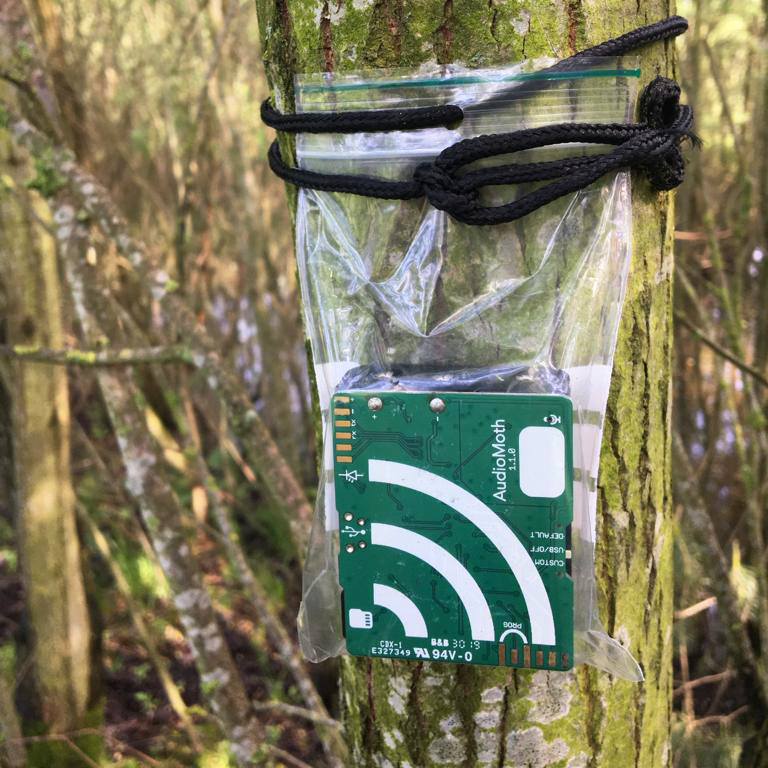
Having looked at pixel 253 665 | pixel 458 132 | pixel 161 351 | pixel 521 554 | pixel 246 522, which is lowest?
pixel 253 665

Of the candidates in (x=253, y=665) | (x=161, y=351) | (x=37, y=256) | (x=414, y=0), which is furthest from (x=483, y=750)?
(x=253, y=665)

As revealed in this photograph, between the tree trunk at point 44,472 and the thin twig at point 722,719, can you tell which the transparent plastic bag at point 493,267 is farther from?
the tree trunk at point 44,472

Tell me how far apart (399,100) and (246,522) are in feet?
14.4

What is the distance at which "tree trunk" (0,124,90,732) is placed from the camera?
301 cm

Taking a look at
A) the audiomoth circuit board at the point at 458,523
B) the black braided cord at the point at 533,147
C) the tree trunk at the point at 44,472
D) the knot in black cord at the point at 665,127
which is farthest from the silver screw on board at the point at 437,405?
the tree trunk at the point at 44,472

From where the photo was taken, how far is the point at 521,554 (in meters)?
0.69

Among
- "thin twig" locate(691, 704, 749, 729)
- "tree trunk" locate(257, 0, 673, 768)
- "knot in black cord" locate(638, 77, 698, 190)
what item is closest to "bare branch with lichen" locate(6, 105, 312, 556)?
"tree trunk" locate(257, 0, 673, 768)

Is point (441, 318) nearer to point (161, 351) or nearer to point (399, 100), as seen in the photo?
point (399, 100)

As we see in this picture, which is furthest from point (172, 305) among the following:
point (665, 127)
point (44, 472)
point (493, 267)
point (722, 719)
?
point (722, 719)

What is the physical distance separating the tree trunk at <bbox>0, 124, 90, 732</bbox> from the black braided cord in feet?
8.16

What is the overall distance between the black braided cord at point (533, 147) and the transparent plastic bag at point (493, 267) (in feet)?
0.05

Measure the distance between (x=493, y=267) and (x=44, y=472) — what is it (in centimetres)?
293

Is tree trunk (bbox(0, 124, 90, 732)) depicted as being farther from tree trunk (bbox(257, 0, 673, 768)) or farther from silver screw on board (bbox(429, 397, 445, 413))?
silver screw on board (bbox(429, 397, 445, 413))

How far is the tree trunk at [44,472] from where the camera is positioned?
9.88 ft
